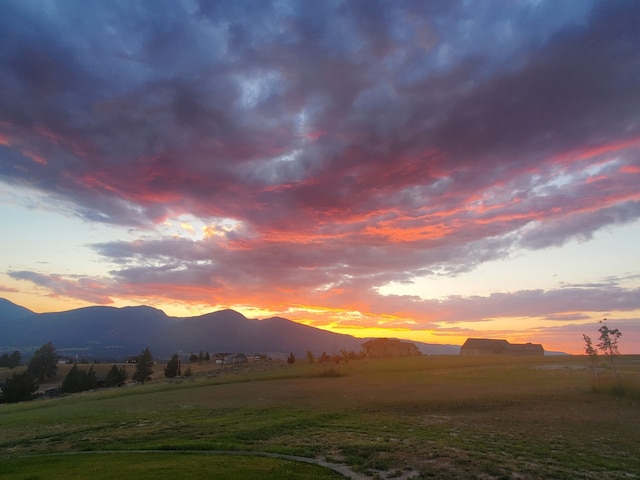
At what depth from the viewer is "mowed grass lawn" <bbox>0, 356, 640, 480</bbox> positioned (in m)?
21.6

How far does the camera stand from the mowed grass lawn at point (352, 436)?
21.6 metres

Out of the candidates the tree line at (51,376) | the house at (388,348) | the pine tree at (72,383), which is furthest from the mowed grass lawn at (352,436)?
the house at (388,348)

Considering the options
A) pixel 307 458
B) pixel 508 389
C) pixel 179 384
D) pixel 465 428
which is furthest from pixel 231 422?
pixel 179 384

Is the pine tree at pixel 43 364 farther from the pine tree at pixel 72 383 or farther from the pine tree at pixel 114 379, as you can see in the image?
the pine tree at pixel 114 379

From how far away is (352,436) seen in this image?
3073cm

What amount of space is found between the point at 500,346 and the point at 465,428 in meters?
187

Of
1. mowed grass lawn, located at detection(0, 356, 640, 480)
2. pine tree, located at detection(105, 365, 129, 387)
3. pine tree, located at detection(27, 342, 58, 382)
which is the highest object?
pine tree, located at detection(27, 342, 58, 382)

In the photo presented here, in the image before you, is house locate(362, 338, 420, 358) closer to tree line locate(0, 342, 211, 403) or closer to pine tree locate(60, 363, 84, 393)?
tree line locate(0, 342, 211, 403)

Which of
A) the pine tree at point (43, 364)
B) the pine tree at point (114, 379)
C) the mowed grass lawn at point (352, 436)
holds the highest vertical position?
the pine tree at point (43, 364)

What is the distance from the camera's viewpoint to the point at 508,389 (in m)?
60.2

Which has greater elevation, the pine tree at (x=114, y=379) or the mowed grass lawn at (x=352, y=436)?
the pine tree at (x=114, y=379)

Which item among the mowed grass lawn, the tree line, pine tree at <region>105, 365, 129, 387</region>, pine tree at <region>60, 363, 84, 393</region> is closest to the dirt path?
the mowed grass lawn

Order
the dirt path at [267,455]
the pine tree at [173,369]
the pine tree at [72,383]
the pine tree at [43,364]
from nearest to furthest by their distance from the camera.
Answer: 1. the dirt path at [267,455]
2. the pine tree at [72,383]
3. the pine tree at [43,364]
4. the pine tree at [173,369]

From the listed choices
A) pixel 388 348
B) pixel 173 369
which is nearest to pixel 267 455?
pixel 173 369
